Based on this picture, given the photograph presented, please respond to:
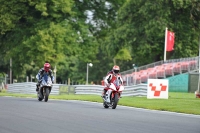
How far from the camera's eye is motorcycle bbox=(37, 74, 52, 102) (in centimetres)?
3025

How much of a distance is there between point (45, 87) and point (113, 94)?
6.29m

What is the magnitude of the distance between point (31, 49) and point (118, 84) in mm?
26590

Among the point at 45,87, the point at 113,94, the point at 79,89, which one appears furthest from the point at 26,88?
the point at 113,94

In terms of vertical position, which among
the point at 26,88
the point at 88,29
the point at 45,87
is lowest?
the point at 26,88

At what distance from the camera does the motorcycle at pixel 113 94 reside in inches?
969

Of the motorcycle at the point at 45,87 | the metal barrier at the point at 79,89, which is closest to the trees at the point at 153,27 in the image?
the metal barrier at the point at 79,89

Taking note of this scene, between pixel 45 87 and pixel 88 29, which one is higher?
pixel 88 29

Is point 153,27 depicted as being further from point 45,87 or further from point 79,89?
point 45,87

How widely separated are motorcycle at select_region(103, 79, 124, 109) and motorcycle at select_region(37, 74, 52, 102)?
5.66m

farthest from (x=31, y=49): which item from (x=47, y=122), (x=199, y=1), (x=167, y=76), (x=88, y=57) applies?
(x=47, y=122)

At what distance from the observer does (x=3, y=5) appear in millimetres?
51875

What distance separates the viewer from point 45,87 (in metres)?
30.5

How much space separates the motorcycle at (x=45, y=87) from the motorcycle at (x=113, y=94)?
5.66 metres

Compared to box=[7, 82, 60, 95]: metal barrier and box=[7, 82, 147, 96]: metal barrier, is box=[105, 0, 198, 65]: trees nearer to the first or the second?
box=[7, 82, 60, 95]: metal barrier
